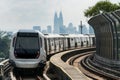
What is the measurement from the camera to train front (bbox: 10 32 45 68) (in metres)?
27.4

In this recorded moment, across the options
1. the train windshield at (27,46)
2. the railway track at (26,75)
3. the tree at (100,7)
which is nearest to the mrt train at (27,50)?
the train windshield at (27,46)

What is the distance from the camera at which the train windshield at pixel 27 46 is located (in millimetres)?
27688

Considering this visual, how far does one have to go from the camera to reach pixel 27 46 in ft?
91.9

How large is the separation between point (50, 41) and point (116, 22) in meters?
19.2

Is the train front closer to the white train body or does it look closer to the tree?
the white train body

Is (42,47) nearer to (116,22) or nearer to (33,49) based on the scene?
(33,49)

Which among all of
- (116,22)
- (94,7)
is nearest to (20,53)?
(116,22)

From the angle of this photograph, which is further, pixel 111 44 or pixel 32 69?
pixel 111 44

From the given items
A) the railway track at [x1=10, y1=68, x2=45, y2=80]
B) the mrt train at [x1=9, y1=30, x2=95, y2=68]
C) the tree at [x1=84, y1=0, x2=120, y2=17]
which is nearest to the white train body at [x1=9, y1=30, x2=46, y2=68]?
the mrt train at [x1=9, y1=30, x2=95, y2=68]

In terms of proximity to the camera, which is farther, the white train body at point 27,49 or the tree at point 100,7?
the tree at point 100,7

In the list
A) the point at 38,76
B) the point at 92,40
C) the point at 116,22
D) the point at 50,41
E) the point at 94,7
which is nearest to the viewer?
the point at 38,76

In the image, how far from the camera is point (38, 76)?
27.6 m

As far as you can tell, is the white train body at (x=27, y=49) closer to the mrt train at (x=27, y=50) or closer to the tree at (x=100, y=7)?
the mrt train at (x=27, y=50)

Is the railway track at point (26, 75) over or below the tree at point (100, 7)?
below
